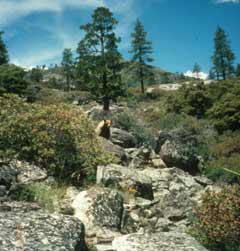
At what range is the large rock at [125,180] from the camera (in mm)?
9062

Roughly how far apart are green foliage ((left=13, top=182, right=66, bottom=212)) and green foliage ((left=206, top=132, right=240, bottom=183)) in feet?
24.0

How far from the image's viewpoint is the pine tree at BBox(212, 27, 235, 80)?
63.3 m

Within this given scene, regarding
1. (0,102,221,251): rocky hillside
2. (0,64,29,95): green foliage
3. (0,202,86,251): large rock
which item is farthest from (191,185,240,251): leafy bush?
(0,64,29,95): green foliage

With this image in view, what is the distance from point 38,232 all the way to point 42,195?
2354mm

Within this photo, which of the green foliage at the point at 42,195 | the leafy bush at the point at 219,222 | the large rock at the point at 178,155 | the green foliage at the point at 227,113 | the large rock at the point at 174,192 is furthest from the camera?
the green foliage at the point at 227,113

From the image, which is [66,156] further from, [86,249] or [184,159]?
[184,159]

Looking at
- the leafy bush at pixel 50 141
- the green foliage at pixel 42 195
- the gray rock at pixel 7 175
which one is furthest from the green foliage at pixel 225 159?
the gray rock at pixel 7 175

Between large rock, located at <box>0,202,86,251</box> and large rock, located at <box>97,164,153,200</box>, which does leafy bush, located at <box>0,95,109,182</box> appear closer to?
large rock, located at <box>97,164,153,200</box>

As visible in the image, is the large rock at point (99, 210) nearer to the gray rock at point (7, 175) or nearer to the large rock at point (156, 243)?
the large rock at point (156, 243)

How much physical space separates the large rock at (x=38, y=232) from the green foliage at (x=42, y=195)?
114cm

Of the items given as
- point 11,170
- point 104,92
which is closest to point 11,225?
point 11,170

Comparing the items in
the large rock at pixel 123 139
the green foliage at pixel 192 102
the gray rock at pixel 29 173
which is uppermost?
the green foliage at pixel 192 102

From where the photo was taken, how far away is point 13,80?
26125 mm

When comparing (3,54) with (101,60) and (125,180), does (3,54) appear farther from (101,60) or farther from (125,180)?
(125,180)
